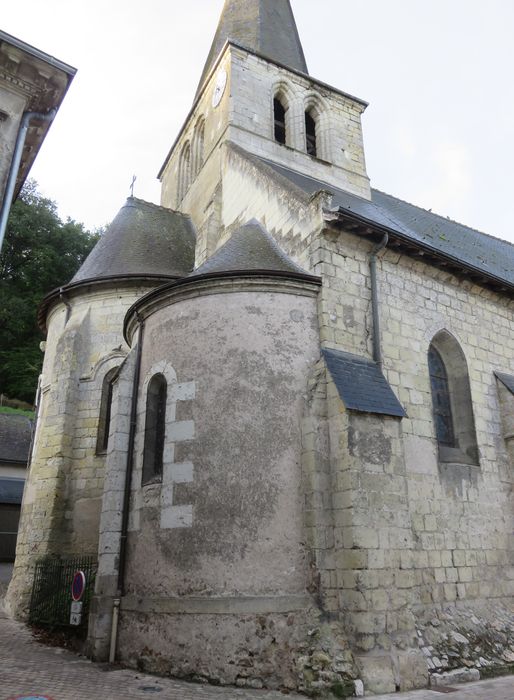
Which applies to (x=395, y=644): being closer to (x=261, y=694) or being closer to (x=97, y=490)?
(x=261, y=694)

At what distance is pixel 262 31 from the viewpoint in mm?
17391

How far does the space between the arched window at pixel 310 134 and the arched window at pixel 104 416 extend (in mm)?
8710

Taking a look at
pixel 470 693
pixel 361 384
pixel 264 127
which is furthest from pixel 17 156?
pixel 264 127

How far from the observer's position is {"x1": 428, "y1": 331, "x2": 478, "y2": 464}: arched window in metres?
9.29

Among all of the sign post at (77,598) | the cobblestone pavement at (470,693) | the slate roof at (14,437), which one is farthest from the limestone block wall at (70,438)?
the slate roof at (14,437)

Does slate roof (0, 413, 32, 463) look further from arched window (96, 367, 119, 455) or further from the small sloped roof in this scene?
the small sloped roof

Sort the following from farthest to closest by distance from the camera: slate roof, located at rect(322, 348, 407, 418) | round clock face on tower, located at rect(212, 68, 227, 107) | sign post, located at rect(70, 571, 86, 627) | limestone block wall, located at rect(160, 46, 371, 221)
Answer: round clock face on tower, located at rect(212, 68, 227, 107) → limestone block wall, located at rect(160, 46, 371, 221) → sign post, located at rect(70, 571, 86, 627) → slate roof, located at rect(322, 348, 407, 418)

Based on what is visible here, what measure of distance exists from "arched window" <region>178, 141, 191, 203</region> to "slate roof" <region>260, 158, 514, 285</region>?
412 cm

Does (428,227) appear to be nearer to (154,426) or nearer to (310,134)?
(310,134)

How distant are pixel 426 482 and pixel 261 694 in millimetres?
3807

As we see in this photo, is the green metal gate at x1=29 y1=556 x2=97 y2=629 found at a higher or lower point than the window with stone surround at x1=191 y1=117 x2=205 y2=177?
lower

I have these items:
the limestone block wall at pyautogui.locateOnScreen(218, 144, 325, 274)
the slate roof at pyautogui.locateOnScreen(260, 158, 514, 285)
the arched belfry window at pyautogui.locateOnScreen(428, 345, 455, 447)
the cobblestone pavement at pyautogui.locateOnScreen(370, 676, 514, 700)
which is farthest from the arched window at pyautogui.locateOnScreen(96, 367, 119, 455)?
the cobblestone pavement at pyautogui.locateOnScreen(370, 676, 514, 700)

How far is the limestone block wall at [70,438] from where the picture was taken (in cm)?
1036

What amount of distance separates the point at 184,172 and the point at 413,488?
1298 centimetres
